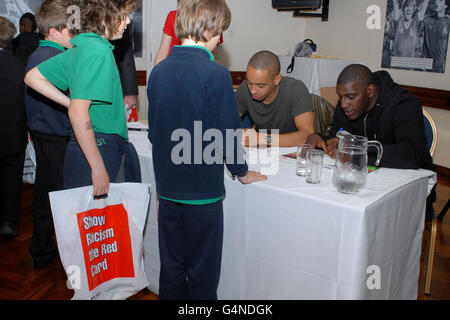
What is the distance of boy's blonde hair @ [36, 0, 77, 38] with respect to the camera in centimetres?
181

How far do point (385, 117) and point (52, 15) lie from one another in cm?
167

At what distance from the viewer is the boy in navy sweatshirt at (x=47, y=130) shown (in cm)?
186

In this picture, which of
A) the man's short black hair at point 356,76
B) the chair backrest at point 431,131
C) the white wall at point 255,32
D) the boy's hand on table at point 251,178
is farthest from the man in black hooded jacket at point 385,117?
the white wall at point 255,32

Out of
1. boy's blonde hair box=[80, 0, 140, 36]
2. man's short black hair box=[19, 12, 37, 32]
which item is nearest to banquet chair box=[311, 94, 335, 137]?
boy's blonde hair box=[80, 0, 140, 36]

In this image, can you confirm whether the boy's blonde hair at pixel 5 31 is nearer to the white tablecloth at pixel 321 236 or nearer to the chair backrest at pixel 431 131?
the white tablecloth at pixel 321 236

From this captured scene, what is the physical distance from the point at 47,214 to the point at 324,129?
1710mm

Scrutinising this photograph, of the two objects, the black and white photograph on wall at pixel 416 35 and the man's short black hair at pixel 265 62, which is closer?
the man's short black hair at pixel 265 62

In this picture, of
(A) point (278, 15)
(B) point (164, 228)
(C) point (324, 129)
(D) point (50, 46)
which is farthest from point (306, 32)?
(B) point (164, 228)

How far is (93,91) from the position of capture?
1.37m

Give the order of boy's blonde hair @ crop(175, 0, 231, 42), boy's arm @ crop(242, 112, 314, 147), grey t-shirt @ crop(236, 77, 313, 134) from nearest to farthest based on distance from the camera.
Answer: boy's blonde hair @ crop(175, 0, 231, 42), boy's arm @ crop(242, 112, 314, 147), grey t-shirt @ crop(236, 77, 313, 134)

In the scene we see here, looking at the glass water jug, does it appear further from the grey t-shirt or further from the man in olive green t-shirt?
the grey t-shirt

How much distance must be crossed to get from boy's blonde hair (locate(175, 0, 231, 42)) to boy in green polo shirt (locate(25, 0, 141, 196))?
0.83 ft

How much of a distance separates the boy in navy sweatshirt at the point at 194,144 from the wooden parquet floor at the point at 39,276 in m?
0.63

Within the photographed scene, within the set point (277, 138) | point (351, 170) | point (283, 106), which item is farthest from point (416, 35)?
point (351, 170)
